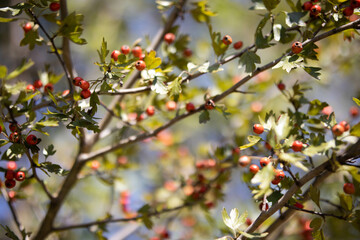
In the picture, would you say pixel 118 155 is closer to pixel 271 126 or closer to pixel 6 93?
pixel 6 93

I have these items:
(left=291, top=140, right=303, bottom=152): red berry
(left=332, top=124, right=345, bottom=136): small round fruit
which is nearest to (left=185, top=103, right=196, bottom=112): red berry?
(left=291, top=140, right=303, bottom=152): red berry

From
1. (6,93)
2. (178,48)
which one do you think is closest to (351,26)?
(178,48)

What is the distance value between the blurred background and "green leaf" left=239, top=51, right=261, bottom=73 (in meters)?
0.37

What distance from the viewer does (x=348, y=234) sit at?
2.55 m

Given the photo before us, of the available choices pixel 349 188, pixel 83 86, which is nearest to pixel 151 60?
pixel 83 86

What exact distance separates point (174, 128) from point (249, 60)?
3.63 meters

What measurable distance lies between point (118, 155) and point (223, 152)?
90 cm

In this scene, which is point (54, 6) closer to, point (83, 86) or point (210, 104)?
point (83, 86)

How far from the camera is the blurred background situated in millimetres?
2574

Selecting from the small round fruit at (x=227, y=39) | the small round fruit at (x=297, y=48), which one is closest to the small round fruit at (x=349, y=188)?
the small round fruit at (x=297, y=48)

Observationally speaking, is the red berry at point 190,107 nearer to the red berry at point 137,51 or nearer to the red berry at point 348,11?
the red berry at point 137,51

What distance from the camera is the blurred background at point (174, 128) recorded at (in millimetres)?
2574

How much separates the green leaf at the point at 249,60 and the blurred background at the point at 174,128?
1.23ft

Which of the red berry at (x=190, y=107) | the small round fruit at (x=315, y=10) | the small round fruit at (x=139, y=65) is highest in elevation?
the small round fruit at (x=315, y=10)
